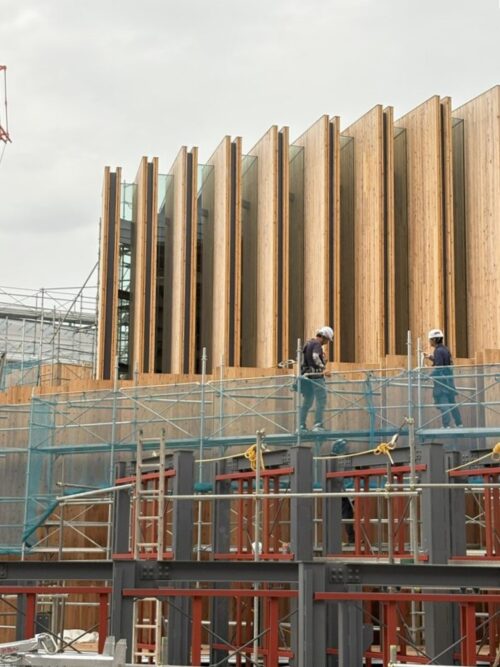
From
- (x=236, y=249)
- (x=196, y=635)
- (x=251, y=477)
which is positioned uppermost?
(x=236, y=249)

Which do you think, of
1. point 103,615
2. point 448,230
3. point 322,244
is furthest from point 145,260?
A: point 103,615

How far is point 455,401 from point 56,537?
31.8 ft

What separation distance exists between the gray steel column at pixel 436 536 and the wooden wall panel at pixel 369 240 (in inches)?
489

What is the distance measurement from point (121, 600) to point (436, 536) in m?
5.66

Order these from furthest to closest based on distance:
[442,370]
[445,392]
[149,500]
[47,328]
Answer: [47,328] → [442,370] → [445,392] → [149,500]

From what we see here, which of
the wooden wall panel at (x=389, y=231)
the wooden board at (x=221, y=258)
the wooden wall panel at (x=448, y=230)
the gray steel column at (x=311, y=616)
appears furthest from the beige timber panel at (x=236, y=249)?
the gray steel column at (x=311, y=616)

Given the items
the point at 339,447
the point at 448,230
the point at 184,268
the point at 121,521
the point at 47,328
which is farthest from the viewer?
the point at 47,328

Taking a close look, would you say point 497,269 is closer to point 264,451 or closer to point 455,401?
point 455,401

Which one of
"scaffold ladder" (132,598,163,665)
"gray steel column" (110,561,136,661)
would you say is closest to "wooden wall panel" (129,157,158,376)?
"scaffold ladder" (132,598,163,665)

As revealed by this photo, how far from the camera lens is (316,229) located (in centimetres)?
3294

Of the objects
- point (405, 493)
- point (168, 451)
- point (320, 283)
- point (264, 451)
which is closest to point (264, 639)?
point (264, 451)

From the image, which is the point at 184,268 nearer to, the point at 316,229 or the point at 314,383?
the point at 316,229

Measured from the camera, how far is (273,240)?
32719 mm

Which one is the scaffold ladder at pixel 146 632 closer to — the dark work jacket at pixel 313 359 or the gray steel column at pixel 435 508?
the dark work jacket at pixel 313 359
